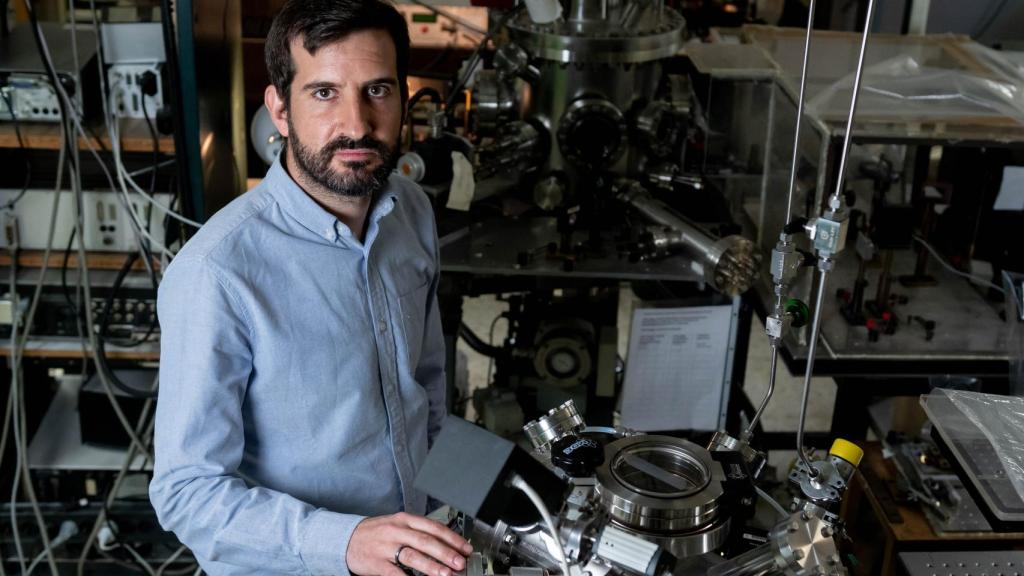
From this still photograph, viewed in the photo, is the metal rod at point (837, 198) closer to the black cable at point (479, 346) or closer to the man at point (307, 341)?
the man at point (307, 341)

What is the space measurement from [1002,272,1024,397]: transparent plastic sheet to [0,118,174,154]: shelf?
167 centimetres

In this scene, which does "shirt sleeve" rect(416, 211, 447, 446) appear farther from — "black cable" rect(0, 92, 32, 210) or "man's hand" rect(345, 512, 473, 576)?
"black cable" rect(0, 92, 32, 210)

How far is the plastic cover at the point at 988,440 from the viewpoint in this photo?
4.55ft

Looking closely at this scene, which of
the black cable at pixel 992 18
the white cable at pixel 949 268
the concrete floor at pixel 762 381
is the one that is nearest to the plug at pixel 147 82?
the concrete floor at pixel 762 381

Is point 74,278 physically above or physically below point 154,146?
below

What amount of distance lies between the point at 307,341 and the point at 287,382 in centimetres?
6

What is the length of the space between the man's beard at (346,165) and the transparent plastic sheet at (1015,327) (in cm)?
124

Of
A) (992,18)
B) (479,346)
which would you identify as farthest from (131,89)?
(992,18)

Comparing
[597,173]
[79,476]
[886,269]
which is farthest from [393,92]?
[79,476]

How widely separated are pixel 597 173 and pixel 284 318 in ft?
3.92

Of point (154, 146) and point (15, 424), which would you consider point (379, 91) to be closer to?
point (154, 146)

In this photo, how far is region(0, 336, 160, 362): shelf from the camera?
7.98 ft

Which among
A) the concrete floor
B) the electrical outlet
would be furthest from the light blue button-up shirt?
the concrete floor

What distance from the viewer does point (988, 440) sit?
1.46m
